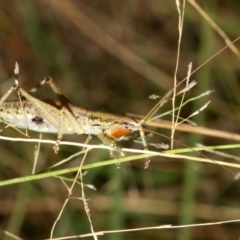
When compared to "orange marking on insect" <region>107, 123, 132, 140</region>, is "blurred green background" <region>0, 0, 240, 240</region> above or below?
above

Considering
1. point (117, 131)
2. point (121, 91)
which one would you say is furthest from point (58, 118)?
point (121, 91)

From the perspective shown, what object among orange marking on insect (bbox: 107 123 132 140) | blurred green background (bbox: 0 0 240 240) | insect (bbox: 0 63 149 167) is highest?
blurred green background (bbox: 0 0 240 240)

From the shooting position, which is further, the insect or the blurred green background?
the blurred green background

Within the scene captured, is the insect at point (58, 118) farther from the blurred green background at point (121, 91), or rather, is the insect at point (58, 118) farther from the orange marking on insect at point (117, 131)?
the blurred green background at point (121, 91)

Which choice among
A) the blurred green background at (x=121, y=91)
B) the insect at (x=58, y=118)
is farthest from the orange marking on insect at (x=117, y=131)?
the blurred green background at (x=121, y=91)

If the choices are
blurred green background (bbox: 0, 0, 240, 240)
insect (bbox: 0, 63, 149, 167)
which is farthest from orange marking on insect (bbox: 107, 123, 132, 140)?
blurred green background (bbox: 0, 0, 240, 240)

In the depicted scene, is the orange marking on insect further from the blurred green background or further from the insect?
the blurred green background

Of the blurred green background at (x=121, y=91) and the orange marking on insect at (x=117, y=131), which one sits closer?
the orange marking on insect at (x=117, y=131)

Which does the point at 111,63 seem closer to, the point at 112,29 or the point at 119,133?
the point at 112,29
